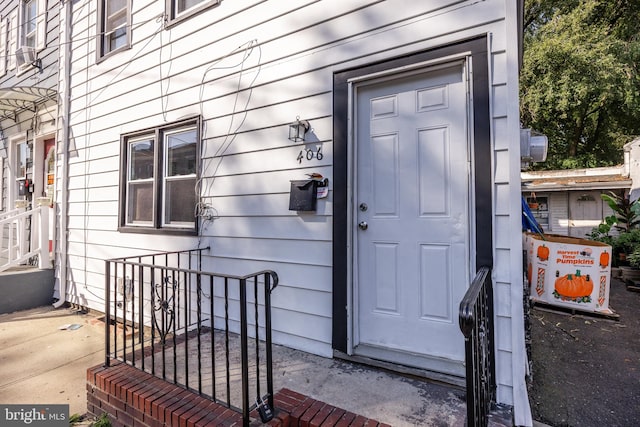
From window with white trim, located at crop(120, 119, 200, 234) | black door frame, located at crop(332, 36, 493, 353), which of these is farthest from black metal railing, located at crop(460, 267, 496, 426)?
window with white trim, located at crop(120, 119, 200, 234)

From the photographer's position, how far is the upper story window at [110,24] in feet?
14.3

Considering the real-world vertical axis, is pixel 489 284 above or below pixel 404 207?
below

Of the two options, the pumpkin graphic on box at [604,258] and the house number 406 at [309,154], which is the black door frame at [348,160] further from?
the pumpkin graphic on box at [604,258]

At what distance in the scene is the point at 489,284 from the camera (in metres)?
1.92

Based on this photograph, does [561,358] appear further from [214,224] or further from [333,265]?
[214,224]

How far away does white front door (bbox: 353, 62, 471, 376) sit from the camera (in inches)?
83.9

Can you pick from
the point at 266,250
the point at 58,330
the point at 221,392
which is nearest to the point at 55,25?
the point at 58,330

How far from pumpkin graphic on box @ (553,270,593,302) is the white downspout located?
6.59m

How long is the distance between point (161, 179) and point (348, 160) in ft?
7.66

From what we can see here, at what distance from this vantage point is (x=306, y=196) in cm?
255

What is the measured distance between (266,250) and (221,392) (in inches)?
45.7

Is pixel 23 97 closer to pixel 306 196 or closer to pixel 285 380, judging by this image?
pixel 306 196

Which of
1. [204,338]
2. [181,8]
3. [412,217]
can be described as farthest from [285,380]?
[181,8]

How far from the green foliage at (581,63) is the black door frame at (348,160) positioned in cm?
1147
